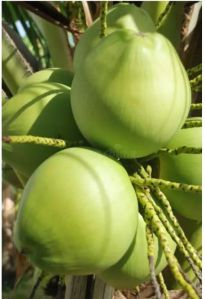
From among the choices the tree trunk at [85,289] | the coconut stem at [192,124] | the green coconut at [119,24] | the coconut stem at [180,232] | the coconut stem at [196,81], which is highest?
the green coconut at [119,24]

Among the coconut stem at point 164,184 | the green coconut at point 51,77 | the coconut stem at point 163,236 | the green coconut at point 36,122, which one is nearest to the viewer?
the coconut stem at point 163,236

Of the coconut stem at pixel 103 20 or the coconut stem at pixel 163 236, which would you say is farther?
the coconut stem at pixel 103 20

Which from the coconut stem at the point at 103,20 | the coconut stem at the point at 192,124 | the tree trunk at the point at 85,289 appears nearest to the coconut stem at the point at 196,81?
the coconut stem at the point at 192,124

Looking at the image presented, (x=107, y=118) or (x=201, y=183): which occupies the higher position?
(x=107, y=118)

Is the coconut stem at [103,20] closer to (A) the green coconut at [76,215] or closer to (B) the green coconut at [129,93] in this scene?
(B) the green coconut at [129,93]

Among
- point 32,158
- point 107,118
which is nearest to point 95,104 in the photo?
point 107,118

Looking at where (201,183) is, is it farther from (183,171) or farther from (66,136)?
(66,136)

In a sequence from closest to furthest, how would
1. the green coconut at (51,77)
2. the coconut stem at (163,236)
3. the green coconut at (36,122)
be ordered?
the coconut stem at (163,236), the green coconut at (36,122), the green coconut at (51,77)
